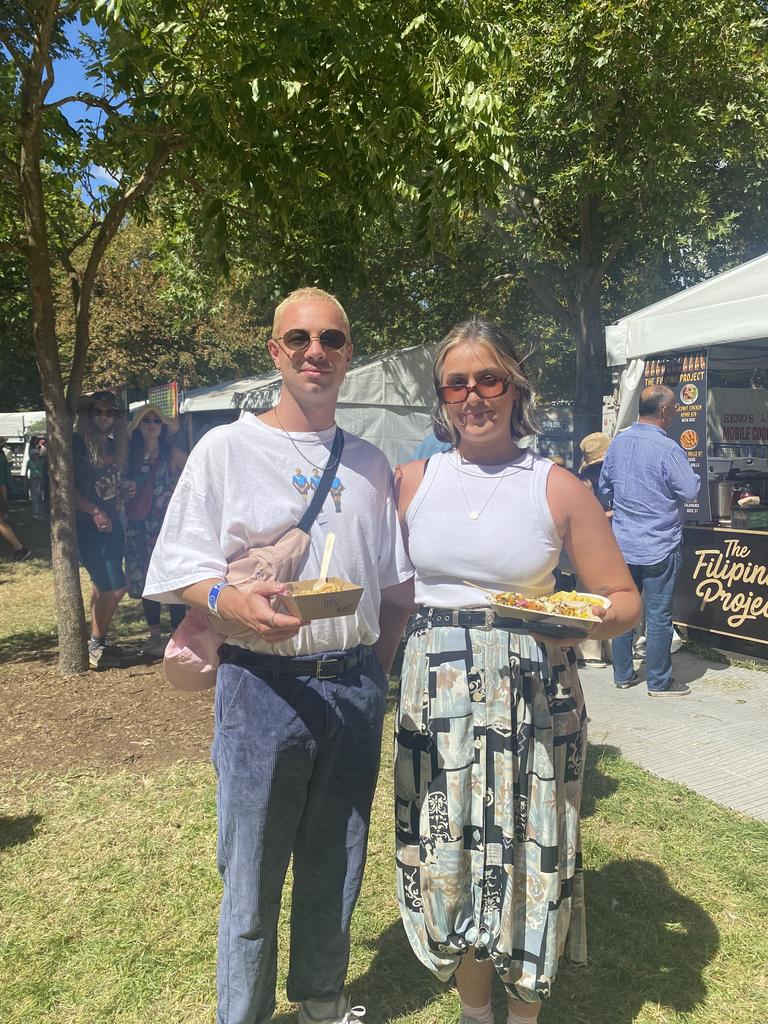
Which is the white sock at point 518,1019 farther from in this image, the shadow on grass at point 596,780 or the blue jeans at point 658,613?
the blue jeans at point 658,613

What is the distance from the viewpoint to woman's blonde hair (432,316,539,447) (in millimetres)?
2238

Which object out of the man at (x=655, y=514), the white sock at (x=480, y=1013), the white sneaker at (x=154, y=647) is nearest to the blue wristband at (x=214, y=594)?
the white sock at (x=480, y=1013)

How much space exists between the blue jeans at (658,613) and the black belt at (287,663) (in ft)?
13.7

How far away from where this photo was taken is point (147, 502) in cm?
697

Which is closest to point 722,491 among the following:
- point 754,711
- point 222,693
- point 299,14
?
point 754,711

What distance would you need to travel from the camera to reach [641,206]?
1137 cm

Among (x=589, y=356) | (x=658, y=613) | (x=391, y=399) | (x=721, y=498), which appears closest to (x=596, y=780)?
(x=658, y=613)

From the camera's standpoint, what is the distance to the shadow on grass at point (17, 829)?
3.79m

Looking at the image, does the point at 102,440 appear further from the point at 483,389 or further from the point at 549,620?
the point at 549,620

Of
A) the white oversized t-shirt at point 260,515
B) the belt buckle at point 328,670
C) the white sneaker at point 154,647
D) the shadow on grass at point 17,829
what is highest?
the white oversized t-shirt at point 260,515

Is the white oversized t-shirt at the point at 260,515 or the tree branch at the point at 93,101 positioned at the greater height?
the tree branch at the point at 93,101

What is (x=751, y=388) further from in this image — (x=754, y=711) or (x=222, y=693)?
(x=222, y=693)

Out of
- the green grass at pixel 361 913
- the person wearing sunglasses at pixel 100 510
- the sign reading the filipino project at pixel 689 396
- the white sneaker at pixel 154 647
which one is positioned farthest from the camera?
the sign reading the filipino project at pixel 689 396

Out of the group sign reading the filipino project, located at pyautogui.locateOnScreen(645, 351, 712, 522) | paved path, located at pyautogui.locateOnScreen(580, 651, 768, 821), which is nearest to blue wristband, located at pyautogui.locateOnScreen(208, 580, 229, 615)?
paved path, located at pyautogui.locateOnScreen(580, 651, 768, 821)
